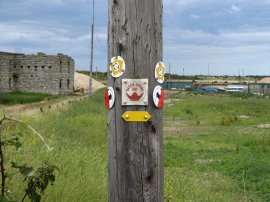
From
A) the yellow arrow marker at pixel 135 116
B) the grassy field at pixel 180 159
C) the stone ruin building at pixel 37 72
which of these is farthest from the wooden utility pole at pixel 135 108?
the stone ruin building at pixel 37 72

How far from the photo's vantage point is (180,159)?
11547 millimetres

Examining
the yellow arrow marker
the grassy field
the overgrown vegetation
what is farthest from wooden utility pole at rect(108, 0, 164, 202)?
the overgrown vegetation

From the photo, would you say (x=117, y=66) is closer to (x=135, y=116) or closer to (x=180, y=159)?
(x=135, y=116)

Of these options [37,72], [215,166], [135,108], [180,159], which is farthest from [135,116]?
[37,72]

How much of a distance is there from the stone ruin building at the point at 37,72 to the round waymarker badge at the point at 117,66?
42046 mm

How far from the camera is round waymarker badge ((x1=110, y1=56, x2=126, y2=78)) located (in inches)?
94.2

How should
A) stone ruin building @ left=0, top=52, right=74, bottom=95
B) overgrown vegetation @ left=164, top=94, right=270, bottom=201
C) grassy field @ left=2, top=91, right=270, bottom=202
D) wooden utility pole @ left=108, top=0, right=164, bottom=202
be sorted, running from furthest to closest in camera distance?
stone ruin building @ left=0, top=52, right=74, bottom=95 < overgrown vegetation @ left=164, top=94, right=270, bottom=201 < grassy field @ left=2, top=91, right=270, bottom=202 < wooden utility pole @ left=108, top=0, right=164, bottom=202

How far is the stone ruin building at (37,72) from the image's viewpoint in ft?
144

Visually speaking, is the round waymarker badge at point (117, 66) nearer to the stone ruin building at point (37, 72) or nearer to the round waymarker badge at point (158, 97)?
the round waymarker badge at point (158, 97)

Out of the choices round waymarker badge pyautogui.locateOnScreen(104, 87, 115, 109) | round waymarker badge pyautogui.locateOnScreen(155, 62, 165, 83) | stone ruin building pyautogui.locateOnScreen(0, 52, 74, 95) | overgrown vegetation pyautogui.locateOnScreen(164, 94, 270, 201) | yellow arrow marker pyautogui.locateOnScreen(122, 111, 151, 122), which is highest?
stone ruin building pyautogui.locateOnScreen(0, 52, 74, 95)

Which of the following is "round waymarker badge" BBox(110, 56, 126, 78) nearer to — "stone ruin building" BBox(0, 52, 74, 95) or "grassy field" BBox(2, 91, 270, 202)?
"grassy field" BBox(2, 91, 270, 202)

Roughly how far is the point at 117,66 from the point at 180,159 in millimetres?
9404

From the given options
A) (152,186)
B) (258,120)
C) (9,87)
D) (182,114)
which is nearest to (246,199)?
(152,186)

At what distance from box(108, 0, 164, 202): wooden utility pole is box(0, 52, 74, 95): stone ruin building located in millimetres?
42062
